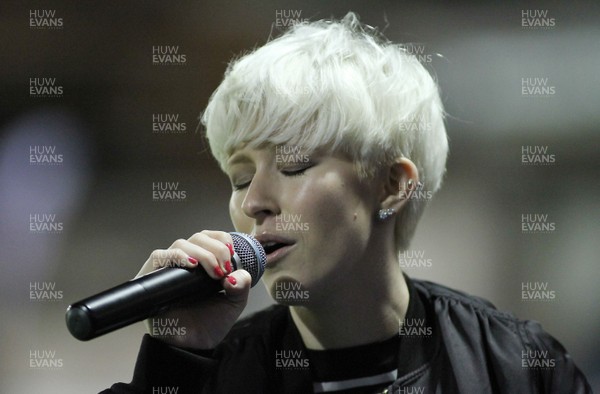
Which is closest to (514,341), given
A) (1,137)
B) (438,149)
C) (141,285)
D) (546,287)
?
(546,287)

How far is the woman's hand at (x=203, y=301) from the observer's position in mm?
964

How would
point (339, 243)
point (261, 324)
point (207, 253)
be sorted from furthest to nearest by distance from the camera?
point (261, 324)
point (339, 243)
point (207, 253)

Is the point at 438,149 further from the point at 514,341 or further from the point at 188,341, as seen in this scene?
the point at 188,341

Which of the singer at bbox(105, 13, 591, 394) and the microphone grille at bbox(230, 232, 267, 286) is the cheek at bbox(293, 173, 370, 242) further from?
the microphone grille at bbox(230, 232, 267, 286)

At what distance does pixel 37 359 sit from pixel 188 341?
547 mm

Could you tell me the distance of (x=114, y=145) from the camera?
1.60 m

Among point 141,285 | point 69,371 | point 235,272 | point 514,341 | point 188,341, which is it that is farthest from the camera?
point 69,371

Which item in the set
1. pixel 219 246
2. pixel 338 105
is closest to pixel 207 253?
pixel 219 246

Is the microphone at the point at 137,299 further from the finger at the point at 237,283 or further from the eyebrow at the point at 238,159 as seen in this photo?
the eyebrow at the point at 238,159

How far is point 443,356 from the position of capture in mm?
1368

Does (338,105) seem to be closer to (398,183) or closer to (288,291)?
(398,183)

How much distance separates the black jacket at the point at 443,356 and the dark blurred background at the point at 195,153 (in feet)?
0.59

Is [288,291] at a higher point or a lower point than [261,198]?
lower

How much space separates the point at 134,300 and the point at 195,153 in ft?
2.49
